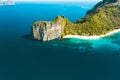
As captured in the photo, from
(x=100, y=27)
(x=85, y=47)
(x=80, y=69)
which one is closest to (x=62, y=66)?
(x=80, y=69)

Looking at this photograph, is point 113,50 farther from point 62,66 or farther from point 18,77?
point 18,77

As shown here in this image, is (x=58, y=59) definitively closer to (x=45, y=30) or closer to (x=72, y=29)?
(x=45, y=30)

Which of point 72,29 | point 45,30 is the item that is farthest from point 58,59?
point 72,29

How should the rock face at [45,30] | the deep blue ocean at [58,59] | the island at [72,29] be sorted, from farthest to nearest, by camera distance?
1. the island at [72,29]
2. the rock face at [45,30]
3. the deep blue ocean at [58,59]

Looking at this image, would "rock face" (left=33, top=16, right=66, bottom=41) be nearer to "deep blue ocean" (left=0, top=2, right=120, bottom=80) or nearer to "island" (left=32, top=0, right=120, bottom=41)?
"island" (left=32, top=0, right=120, bottom=41)

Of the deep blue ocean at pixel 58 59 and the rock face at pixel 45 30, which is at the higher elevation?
the rock face at pixel 45 30

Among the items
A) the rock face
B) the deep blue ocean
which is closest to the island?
the rock face

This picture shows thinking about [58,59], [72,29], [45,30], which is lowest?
[58,59]

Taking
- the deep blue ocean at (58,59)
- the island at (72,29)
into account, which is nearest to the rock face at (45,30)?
the island at (72,29)

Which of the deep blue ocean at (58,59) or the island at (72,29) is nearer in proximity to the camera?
the deep blue ocean at (58,59)

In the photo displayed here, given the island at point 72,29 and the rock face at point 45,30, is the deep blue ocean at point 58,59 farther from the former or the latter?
the island at point 72,29

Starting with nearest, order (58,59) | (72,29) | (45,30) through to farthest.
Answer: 1. (58,59)
2. (45,30)
3. (72,29)
